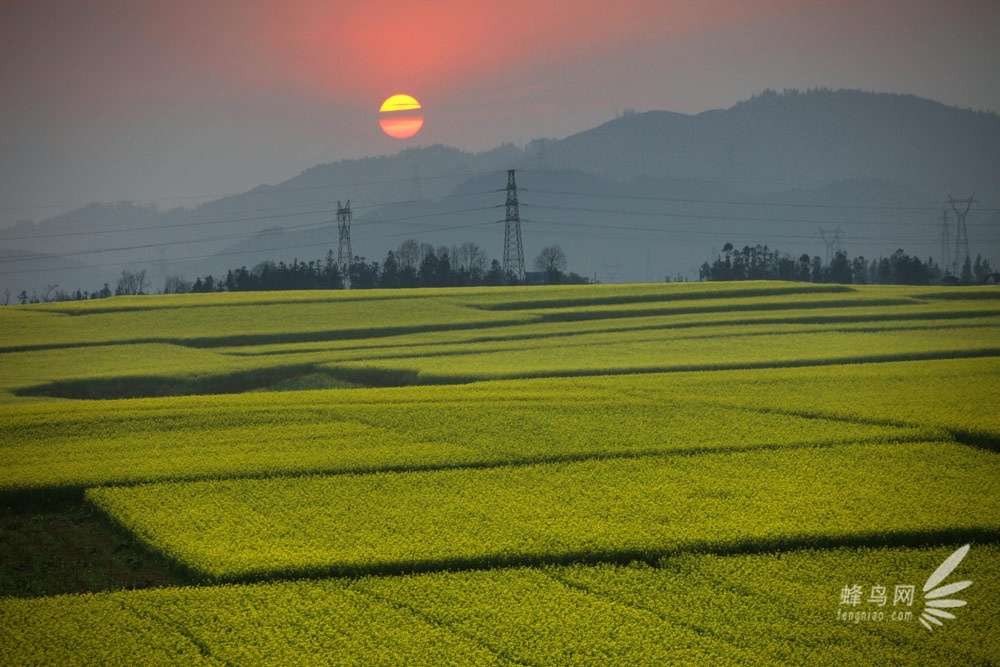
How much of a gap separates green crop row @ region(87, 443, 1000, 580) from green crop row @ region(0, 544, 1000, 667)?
570 mm

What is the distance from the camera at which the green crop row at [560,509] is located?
587 inches

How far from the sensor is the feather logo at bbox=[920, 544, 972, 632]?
480 inches

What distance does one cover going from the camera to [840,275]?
104250 millimetres

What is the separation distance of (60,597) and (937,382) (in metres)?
25.1

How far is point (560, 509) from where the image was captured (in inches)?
671

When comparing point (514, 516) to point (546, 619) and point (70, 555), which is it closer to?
point (546, 619)

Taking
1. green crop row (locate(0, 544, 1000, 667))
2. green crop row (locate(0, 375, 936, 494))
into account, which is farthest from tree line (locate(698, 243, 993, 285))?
green crop row (locate(0, 544, 1000, 667))

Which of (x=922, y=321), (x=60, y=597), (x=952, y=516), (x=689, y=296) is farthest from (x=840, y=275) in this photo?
(x=60, y=597)

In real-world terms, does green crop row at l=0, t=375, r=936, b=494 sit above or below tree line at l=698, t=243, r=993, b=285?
below

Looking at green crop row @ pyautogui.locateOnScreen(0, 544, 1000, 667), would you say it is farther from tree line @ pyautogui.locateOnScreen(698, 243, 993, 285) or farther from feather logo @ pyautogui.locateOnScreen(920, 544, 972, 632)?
tree line @ pyautogui.locateOnScreen(698, 243, 993, 285)

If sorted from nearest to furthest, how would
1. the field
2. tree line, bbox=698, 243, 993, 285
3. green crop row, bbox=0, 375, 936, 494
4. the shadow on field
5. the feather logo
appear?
the field < the feather logo < the shadow on field < green crop row, bbox=0, 375, 936, 494 < tree line, bbox=698, 243, 993, 285

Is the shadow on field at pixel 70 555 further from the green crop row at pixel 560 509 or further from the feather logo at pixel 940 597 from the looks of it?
the feather logo at pixel 940 597

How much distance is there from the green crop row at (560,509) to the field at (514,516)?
64 mm

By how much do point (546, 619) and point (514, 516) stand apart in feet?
14.4
